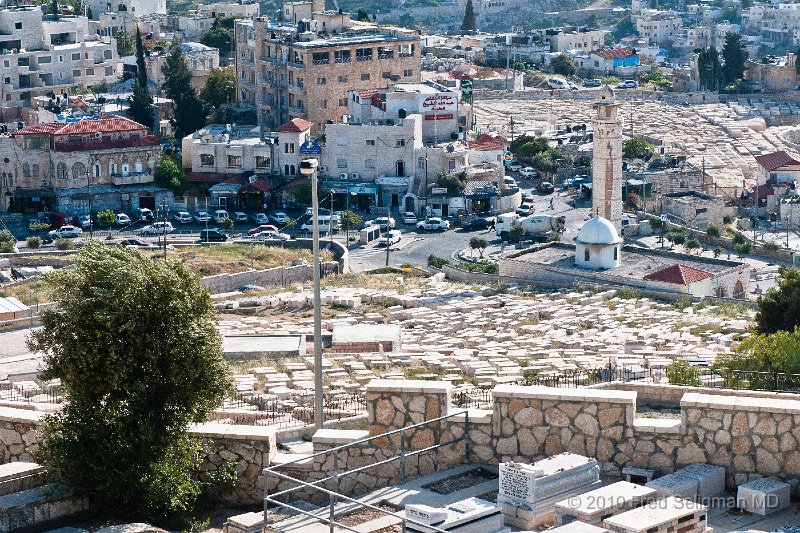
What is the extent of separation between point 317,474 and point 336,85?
74287 mm

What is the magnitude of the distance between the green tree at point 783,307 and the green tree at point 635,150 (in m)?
52.1

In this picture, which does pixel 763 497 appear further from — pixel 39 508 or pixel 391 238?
pixel 391 238

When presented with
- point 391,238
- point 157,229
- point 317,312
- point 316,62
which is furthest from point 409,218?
point 317,312

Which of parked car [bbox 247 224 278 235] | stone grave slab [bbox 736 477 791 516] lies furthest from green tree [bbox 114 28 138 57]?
stone grave slab [bbox 736 477 791 516]

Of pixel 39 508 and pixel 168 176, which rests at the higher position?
pixel 39 508

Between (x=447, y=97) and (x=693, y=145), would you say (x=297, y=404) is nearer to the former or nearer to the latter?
(x=447, y=97)

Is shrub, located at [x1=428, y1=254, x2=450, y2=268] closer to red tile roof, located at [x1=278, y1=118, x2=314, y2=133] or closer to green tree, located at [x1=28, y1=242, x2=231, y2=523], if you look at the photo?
red tile roof, located at [x1=278, y1=118, x2=314, y2=133]

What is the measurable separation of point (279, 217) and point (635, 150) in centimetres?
2283

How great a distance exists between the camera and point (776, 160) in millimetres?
86875

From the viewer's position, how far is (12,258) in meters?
62.3

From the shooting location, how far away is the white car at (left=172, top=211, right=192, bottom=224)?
253 ft

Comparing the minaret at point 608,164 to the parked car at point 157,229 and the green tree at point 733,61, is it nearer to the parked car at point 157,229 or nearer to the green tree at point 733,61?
the parked car at point 157,229

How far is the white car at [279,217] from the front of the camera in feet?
248

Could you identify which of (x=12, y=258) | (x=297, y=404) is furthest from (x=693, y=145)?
(x=297, y=404)
